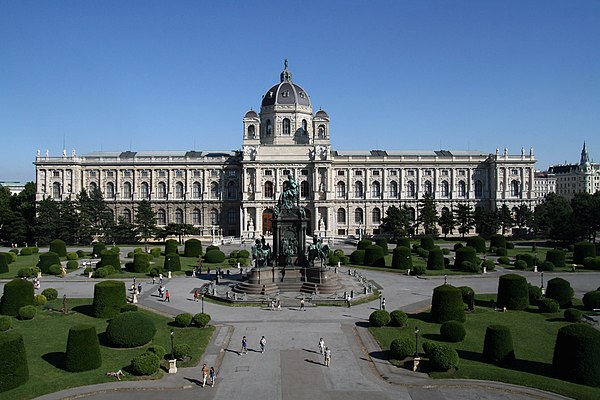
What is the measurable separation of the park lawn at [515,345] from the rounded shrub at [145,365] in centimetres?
1167

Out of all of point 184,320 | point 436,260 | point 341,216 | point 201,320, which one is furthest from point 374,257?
point 341,216

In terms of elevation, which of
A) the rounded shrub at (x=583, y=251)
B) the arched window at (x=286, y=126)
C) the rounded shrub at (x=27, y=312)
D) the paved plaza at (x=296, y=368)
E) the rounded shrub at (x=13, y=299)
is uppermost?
the arched window at (x=286, y=126)

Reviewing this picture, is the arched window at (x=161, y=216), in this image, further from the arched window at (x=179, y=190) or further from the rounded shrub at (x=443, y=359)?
the rounded shrub at (x=443, y=359)

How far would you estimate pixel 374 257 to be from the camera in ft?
198

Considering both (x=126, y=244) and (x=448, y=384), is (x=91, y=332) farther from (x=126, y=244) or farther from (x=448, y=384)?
(x=126, y=244)

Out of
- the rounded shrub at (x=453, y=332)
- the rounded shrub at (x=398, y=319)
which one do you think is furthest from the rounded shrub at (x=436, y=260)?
the rounded shrub at (x=453, y=332)

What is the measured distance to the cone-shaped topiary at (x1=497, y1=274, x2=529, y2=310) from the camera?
37344 millimetres

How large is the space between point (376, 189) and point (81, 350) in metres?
79.5

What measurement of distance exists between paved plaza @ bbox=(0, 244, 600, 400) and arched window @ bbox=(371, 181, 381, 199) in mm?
60006

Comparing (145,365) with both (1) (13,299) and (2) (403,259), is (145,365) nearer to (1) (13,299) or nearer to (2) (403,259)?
(1) (13,299)

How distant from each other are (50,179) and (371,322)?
266 ft

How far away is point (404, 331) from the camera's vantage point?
104 ft

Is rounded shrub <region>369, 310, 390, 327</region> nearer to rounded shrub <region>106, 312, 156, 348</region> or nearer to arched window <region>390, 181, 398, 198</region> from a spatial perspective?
rounded shrub <region>106, 312, 156, 348</region>

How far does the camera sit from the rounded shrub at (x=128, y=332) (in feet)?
92.6
